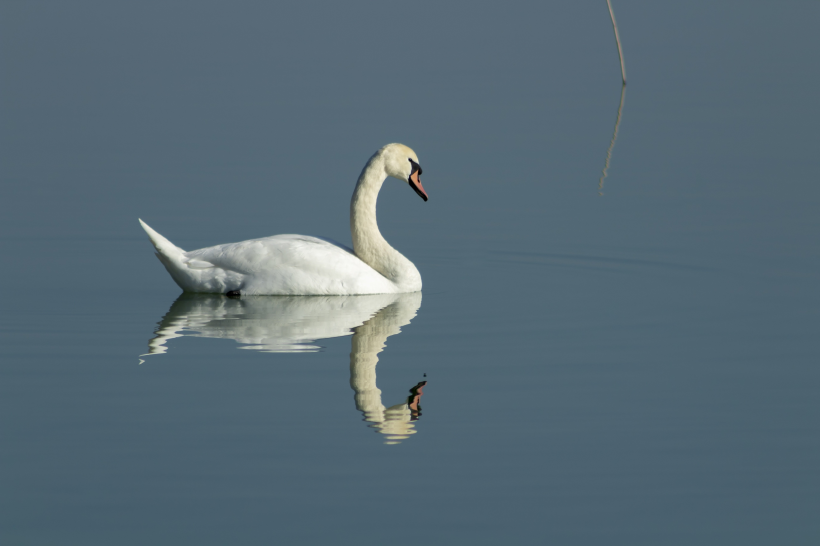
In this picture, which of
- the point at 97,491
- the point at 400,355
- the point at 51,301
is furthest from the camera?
the point at 51,301

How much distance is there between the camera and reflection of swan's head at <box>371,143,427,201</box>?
11.5 m

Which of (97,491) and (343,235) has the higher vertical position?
(343,235)

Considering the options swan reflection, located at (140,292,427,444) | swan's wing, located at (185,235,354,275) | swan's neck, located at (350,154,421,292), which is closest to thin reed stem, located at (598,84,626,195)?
swan's neck, located at (350,154,421,292)

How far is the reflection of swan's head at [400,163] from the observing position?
1152 cm

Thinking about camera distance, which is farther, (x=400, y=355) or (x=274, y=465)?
(x=400, y=355)

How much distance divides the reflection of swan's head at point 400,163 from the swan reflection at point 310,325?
3.82 feet

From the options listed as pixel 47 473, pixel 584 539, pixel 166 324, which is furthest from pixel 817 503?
pixel 166 324

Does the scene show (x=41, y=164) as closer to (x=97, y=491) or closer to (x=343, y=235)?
(x=343, y=235)

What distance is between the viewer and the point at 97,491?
6.01 meters

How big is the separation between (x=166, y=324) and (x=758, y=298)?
17.3ft

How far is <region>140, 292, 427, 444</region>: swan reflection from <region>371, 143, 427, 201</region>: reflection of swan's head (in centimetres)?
116

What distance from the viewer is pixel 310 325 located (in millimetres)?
9719

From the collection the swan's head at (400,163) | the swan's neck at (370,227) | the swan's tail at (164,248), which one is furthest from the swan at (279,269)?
the swan's head at (400,163)

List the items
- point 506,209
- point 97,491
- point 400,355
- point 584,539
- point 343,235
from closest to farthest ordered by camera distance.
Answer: point 584,539, point 97,491, point 400,355, point 343,235, point 506,209
